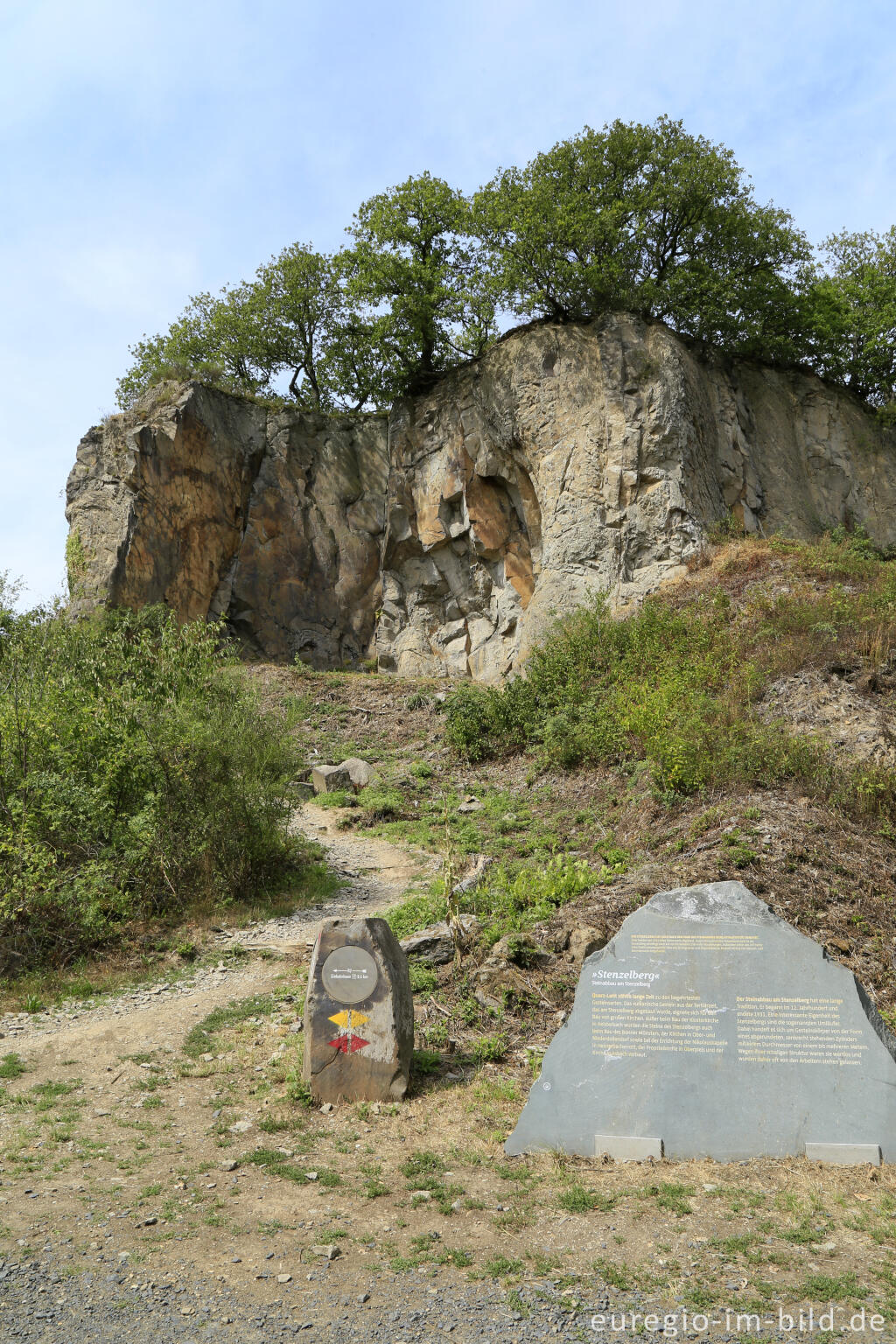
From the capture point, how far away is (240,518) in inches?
982

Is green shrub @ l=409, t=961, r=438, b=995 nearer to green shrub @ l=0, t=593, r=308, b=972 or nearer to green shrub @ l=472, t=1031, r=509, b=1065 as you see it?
green shrub @ l=472, t=1031, r=509, b=1065

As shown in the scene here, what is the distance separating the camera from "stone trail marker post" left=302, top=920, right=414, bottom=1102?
19.6 ft

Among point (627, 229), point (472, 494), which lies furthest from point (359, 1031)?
point (627, 229)

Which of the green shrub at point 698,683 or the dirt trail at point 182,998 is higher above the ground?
the green shrub at point 698,683

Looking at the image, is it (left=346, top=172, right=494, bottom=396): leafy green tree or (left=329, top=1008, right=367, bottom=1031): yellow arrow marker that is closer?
(left=329, top=1008, right=367, bottom=1031): yellow arrow marker

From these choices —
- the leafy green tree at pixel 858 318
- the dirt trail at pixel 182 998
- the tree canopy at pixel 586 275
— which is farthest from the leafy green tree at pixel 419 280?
the dirt trail at pixel 182 998

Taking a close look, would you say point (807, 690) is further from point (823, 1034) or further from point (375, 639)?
point (375, 639)

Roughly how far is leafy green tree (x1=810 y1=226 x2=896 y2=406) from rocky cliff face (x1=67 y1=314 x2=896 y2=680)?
3.17 ft

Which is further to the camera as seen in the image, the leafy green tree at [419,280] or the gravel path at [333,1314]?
the leafy green tree at [419,280]

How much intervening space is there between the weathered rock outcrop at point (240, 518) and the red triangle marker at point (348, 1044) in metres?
17.4

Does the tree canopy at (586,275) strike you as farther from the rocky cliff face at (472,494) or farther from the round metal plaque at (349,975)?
the round metal plaque at (349,975)

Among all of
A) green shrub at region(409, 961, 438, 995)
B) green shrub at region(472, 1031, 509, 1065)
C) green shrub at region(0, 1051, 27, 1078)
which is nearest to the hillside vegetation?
green shrub at region(409, 961, 438, 995)

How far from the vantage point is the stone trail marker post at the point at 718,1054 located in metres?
5.00

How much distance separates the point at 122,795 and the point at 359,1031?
4.74 meters
